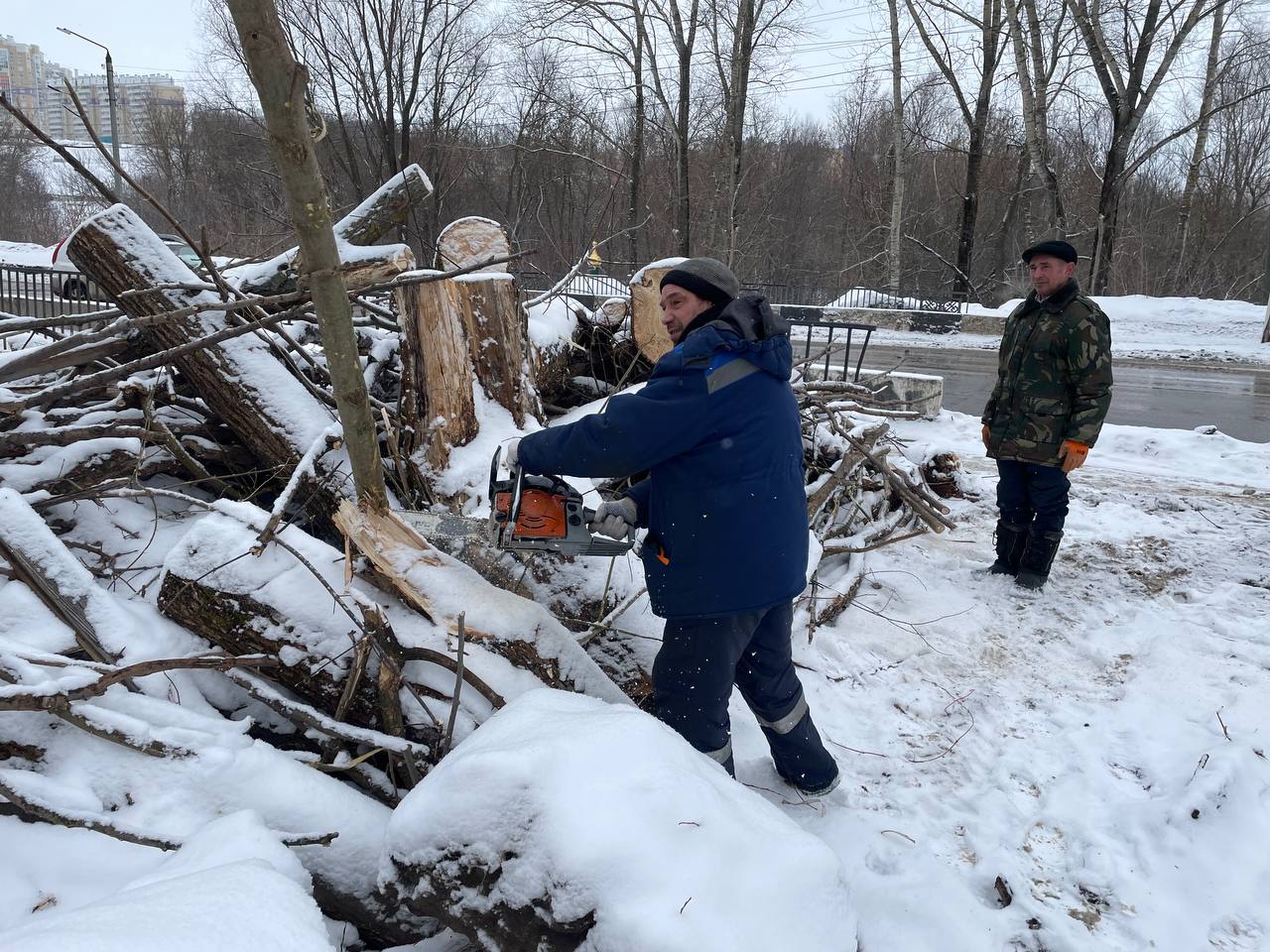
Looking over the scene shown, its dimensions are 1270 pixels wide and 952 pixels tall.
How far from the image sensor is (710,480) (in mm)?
2211

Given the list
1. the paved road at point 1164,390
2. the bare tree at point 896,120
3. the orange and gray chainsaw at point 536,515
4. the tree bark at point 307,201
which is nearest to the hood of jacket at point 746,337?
the orange and gray chainsaw at point 536,515

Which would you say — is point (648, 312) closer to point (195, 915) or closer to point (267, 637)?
point (267, 637)

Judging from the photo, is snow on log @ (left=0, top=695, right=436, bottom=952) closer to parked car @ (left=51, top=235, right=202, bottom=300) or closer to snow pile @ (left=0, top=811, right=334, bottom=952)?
snow pile @ (left=0, top=811, right=334, bottom=952)

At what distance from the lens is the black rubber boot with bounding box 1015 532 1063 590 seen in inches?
157

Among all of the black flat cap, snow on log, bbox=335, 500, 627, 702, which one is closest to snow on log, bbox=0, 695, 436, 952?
snow on log, bbox=335, 500, 627, 702

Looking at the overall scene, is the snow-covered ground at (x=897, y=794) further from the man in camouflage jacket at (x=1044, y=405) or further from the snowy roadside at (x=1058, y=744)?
the man in camouflage jacket at (x=1044, y=405)

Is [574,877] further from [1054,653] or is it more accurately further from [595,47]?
[595,47]

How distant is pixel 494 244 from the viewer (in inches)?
189

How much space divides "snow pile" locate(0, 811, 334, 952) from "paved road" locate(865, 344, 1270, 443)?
6.94 meters

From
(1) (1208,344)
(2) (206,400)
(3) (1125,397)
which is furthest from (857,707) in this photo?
(1) (1208,344)

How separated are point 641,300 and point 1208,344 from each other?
46.4ft

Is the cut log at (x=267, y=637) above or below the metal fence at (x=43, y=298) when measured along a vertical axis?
below

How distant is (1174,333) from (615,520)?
1682 cm

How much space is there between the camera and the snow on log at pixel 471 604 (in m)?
2.42
